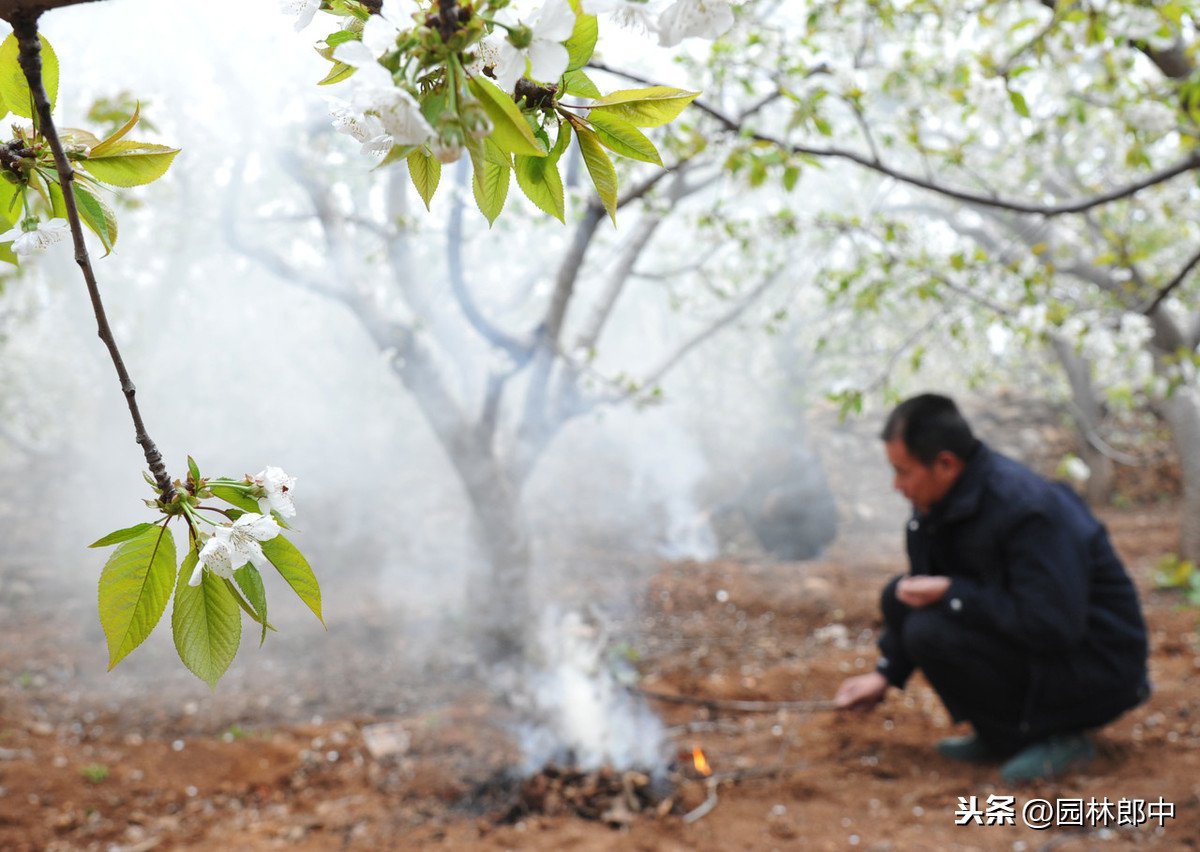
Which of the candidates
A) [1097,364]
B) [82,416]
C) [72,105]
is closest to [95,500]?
[82,416]

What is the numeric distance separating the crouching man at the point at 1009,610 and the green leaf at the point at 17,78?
2.49 m

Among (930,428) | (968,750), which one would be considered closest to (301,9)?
(930,428)

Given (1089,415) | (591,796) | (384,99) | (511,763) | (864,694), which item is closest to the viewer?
(384,99)

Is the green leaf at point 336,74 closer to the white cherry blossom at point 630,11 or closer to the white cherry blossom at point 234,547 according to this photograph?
the white cherry blossom at point 630,11

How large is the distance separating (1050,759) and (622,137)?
2633 millimetres

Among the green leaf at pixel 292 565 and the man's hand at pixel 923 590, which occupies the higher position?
the green leaf at pixel 292 565

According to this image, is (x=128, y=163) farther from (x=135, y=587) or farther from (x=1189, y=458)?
(x=1189, y=458)

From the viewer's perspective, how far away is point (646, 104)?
25.2 inches

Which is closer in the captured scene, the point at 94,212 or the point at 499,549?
the point at 94,212

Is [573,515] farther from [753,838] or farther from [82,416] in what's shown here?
[82,416]

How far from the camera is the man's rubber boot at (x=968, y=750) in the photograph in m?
2.52

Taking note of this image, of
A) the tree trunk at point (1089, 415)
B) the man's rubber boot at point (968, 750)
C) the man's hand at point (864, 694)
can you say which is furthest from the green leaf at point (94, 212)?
the tree trunk at point (1089, 415)

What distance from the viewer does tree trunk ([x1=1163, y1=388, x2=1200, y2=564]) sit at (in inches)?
201

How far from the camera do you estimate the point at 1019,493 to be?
94.7 inches
